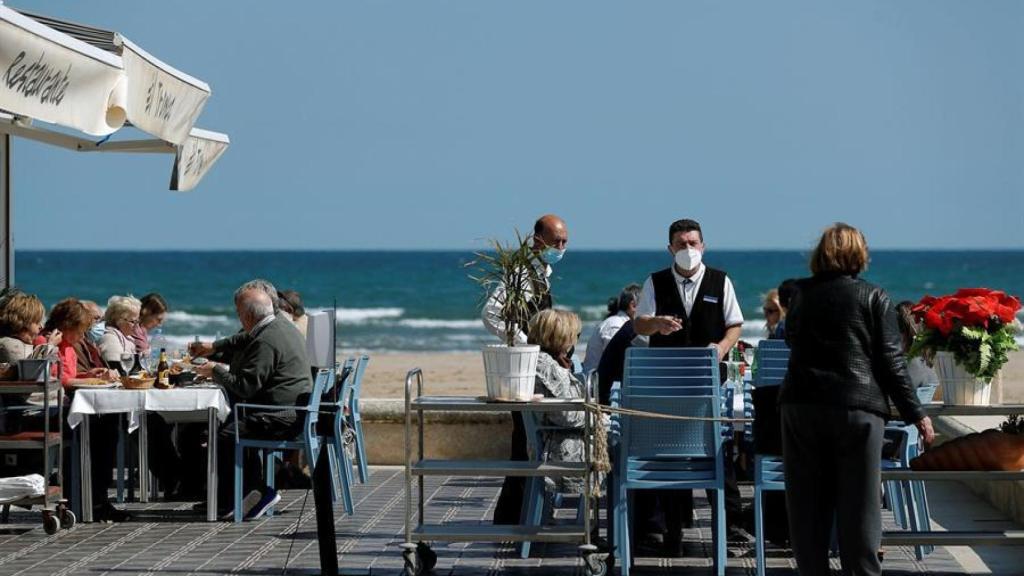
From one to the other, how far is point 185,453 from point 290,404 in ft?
3.28

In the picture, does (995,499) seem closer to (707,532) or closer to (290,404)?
(707,532)

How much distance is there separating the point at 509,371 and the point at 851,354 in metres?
1.52

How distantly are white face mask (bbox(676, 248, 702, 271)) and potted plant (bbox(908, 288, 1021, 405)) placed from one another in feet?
5.17

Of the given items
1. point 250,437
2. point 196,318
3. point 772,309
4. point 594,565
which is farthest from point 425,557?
point 196,318

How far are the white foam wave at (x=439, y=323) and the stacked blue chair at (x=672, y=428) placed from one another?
40333mm

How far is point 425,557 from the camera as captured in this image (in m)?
7.48

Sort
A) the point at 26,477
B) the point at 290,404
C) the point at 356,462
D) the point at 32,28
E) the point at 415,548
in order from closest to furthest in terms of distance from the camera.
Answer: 1. the point at 32,28
2. the point at 415,548
3. the point at 26,477
4. the point at 290,404
5. the point at 356,462

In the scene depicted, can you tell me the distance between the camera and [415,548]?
7.19 metres

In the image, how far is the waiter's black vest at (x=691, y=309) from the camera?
844 centimetres

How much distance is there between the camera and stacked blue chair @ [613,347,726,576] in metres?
7.25

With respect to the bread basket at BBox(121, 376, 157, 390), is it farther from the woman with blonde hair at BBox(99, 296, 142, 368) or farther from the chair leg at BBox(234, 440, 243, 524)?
the woman with blonde hair at BBox(99, 296, 142, 368)

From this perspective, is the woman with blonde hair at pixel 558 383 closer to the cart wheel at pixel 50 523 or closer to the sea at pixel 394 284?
the cart wheel at pixel 50 523

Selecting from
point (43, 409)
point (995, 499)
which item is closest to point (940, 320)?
point (995, 499)

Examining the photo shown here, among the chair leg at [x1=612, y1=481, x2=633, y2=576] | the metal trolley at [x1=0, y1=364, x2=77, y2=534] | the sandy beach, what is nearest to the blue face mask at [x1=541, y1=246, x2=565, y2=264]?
the chair leg at [x1=612, y1=481, x2=633, y2=576]
